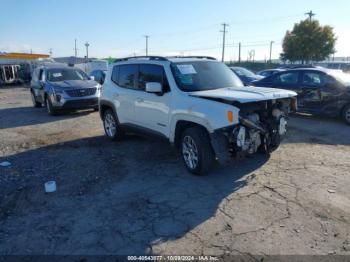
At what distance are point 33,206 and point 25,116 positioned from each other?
879cm

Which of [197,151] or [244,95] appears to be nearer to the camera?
[244,95]

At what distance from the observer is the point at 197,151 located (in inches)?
Answer: 196

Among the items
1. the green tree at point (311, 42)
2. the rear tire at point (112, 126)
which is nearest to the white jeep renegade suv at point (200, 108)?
the rear tire at point (112, 126)

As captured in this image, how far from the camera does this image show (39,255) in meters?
3.27

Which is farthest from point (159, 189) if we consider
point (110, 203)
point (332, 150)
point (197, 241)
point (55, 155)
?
point (332, 150)

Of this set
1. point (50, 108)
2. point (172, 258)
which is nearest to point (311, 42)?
point (50, 108)

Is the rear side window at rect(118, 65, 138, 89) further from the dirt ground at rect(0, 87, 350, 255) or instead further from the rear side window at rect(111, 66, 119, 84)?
the dirt ground at rect(0, 87, 350, 255)

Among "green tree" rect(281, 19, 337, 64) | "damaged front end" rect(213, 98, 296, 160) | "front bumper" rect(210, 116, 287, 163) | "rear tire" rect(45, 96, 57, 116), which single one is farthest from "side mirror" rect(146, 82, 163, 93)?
"green tree" rect(281, 19, 337, 64)

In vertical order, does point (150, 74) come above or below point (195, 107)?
above

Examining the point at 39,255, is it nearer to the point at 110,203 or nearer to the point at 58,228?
the point at 58,228

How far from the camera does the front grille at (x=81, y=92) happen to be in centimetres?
1137

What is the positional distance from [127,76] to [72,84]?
5.64 metres

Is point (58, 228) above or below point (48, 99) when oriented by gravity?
below

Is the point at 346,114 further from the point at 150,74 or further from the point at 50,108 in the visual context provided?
the point at 50,108
